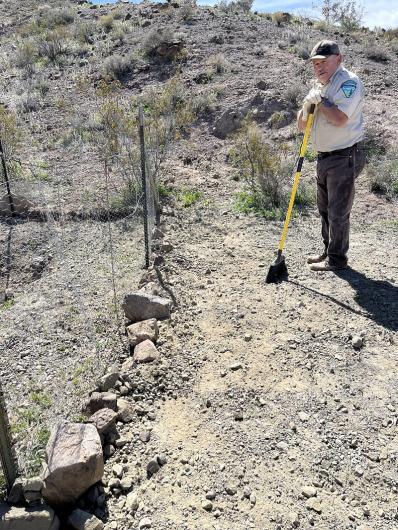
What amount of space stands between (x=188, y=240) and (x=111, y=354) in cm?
231

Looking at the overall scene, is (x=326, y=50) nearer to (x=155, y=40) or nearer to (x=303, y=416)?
(x=303, y=416)

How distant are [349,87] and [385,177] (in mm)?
3592

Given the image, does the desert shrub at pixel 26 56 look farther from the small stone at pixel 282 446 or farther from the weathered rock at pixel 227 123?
the small stone at pixel 282 446

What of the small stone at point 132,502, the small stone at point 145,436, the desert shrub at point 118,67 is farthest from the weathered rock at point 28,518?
the desert shrub at point 118,67

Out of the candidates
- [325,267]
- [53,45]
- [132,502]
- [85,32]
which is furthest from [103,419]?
[85,32]

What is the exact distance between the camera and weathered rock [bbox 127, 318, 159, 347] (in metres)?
4.00

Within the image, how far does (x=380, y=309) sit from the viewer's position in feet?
14.0

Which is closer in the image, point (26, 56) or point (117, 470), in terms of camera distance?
point (117, 470)

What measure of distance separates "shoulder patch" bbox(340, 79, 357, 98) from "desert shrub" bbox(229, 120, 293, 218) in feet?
8.60

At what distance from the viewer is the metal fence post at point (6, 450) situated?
A: 2545 millimetres

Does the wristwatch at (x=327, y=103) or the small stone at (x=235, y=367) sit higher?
the wristwatch at (x=327, y=103)

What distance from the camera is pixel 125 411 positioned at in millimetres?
3264

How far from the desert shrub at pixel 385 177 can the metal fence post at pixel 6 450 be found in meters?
6.03

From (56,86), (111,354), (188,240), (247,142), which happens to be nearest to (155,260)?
(188,240)
